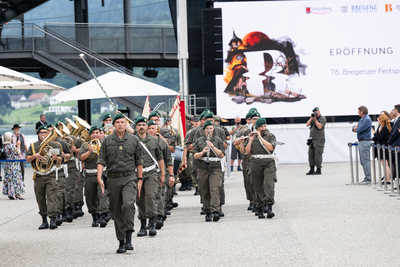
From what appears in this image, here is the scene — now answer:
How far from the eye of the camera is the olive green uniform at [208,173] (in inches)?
486

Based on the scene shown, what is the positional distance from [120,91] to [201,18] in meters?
10.0

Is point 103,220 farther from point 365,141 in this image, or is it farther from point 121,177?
point 365,141

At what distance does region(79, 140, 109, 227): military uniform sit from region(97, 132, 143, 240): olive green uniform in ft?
9.12

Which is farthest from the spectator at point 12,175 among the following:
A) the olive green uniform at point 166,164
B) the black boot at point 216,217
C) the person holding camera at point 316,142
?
the person holding camera at point 316,142

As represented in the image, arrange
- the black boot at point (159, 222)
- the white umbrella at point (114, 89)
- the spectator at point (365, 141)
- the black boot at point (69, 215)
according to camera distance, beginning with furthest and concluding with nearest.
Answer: the spectator at point (365, 141)
the white umbrella at point (114, 89)
the black boot at point (69, 215)
the black boot at point (159, 222)

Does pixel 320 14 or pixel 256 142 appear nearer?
pixel 256 142

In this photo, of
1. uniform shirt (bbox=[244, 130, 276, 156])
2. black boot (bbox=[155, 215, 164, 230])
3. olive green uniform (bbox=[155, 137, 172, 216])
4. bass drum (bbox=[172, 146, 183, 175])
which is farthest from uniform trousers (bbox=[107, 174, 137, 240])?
bass drum (bbox=[172, 146, 183, 175])

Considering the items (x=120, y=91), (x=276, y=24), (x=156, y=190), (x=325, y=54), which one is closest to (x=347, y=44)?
(x=325, y=54)

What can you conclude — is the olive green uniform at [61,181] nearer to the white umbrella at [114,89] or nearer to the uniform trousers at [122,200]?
the uniform trousers at [122,200]

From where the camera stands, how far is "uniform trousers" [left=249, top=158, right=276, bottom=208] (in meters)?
12.2

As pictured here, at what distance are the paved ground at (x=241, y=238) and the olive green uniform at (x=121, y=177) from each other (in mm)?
498

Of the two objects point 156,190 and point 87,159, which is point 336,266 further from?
point 87,159

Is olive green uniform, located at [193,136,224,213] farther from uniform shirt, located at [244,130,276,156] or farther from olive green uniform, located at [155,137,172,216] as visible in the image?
olive green uniform, located at [155,137,172,216]

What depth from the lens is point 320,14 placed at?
25.4 m
